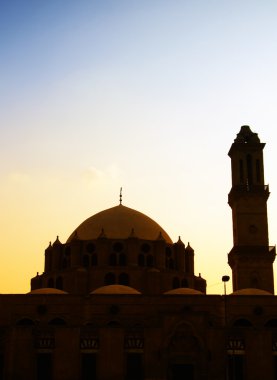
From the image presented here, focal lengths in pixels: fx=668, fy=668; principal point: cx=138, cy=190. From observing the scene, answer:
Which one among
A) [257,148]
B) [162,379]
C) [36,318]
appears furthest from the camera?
[257,148]

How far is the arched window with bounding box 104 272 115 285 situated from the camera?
5728 cm

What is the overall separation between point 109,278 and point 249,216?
13286mm

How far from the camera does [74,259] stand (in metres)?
58.8

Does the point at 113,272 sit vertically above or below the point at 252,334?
above

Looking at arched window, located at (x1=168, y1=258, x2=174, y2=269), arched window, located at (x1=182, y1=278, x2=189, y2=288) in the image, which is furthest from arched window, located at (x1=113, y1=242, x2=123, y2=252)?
arched window, located at (x1=182, y1=278, x2=189, y2=288)

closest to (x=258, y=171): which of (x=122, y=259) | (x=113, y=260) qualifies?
(x=122, y=259)

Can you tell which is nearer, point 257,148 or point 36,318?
point 36,318

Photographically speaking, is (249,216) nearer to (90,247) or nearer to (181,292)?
(181,292)

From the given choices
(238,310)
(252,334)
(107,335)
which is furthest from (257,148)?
(107,335)

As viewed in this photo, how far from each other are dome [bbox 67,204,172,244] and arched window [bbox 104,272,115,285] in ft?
12.4

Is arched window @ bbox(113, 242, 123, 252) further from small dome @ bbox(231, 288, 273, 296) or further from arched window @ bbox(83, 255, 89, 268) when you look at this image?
small dome @ bbox(231, 288, 273, 296)

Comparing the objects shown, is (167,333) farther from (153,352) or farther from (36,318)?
(36,318)

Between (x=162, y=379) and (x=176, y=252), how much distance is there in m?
17.8

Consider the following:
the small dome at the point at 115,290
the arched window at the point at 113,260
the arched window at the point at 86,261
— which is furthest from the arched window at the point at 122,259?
the small dome at the point at 115,290
